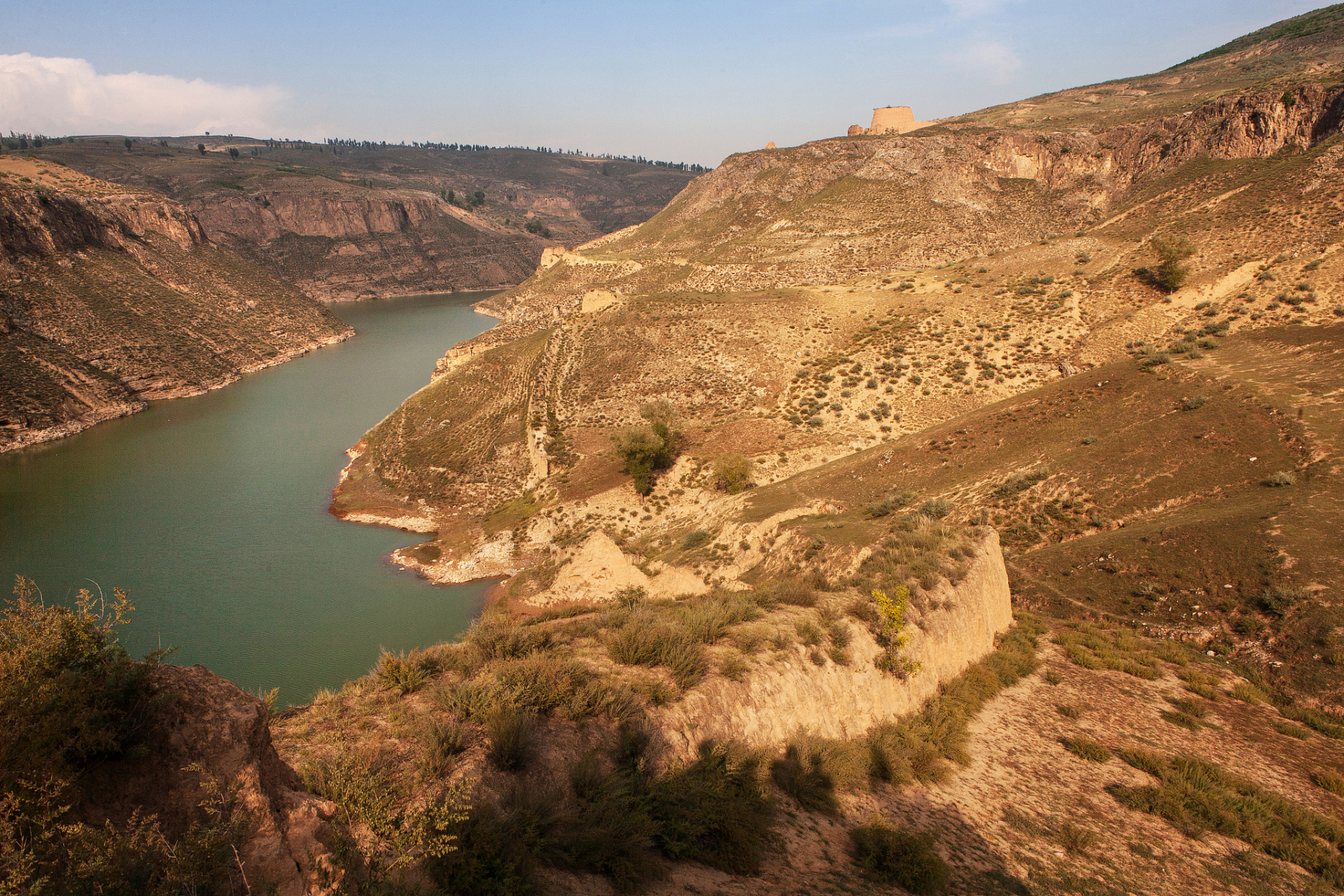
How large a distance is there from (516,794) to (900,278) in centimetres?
4444

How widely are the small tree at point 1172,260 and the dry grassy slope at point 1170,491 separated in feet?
27.1

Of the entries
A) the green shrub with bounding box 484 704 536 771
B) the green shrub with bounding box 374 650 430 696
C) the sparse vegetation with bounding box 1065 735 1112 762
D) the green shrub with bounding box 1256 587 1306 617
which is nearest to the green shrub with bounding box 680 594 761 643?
the green shrub with bounding box 484 704 536 771

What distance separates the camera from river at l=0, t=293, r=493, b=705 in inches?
981

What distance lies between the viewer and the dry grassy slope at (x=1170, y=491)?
13773 mm

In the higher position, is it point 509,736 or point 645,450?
point 509,736

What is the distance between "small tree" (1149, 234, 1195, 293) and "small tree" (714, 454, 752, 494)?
25487 mm

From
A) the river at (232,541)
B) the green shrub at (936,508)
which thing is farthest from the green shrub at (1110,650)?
the river at (232,541)

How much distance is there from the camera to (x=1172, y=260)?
33.8 metres

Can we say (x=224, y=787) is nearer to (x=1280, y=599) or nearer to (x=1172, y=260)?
(x=1280, y=599)

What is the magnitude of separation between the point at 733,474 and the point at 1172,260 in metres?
27.2

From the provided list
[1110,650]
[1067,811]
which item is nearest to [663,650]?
[1067,811]

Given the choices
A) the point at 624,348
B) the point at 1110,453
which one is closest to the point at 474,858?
the point at 1110,453

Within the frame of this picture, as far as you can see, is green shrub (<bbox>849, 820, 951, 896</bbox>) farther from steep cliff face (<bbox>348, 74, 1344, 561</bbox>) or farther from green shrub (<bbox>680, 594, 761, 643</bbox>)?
steep cliff face (<bbox>348, 74, 1344, 561</bbox>)

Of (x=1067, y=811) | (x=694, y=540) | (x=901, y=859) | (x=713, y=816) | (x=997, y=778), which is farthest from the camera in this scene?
(x=694, y=540)
